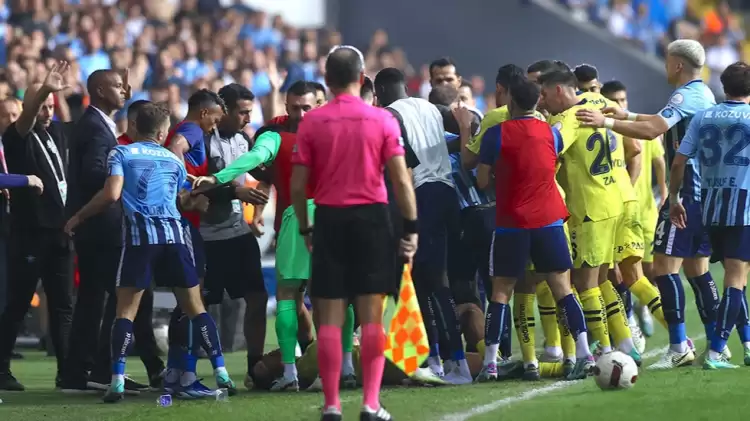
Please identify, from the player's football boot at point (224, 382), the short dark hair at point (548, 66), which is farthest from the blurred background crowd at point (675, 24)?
the player's football boot at point (224, 382)

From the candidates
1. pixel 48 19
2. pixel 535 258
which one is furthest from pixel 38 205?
pixel 48 19

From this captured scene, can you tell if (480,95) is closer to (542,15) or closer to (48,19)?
(542,15)

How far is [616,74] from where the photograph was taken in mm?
28875

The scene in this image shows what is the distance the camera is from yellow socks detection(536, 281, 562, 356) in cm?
1116

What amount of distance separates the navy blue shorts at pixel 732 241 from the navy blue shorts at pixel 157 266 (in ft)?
12.3

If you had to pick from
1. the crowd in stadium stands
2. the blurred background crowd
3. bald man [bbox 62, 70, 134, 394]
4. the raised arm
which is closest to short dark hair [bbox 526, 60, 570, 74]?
bald man [bbox 62, 70, 134, 394]

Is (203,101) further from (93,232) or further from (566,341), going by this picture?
(566,341)

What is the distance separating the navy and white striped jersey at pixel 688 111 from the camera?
10727 mm

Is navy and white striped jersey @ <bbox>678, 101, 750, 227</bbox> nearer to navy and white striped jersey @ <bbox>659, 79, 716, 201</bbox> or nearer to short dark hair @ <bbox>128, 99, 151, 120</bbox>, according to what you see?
navy and white striped jersey @ <bbox>659, 79, 716, 201</bbox>

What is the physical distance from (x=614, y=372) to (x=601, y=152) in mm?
2248

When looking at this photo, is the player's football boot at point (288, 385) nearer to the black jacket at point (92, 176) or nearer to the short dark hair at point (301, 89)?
the black jacket at point (92, 176)

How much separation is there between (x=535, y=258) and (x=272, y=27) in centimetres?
1674

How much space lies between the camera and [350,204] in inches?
329

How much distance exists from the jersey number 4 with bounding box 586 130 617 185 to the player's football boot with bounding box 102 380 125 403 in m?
3.75
